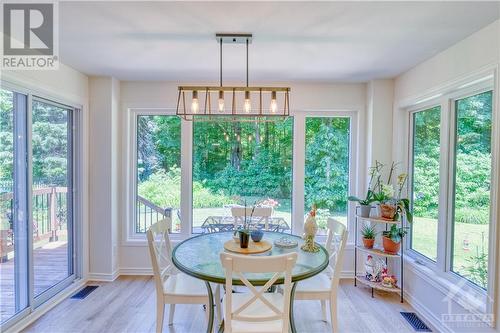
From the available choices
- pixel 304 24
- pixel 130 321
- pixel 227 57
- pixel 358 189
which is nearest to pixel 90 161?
pixel 130 321

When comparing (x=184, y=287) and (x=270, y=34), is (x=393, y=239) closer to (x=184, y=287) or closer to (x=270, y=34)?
(x=184, y=287)

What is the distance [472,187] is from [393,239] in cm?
100

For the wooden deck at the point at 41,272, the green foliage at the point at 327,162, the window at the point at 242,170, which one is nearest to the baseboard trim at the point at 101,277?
the wooden deck at the point at 41,272

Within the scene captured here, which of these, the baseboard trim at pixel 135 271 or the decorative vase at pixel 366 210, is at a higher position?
the decorative vase at pixel 366 210

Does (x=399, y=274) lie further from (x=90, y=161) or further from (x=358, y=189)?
(x=90, y=161)

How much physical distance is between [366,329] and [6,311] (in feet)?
10.4

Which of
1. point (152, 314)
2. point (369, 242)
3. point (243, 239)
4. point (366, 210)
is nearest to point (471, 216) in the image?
point (366, 210)

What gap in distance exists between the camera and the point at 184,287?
2.27 meters

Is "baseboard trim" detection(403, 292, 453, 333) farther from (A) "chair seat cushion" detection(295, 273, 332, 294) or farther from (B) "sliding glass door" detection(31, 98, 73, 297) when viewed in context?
(B) "sliding glass door" detection(31, 98, 73, 297)

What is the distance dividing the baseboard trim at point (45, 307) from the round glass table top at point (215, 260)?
5.23ft

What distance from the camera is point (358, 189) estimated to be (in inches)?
148

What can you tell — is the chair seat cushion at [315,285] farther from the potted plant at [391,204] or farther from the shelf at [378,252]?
the potted plant at [391,204]

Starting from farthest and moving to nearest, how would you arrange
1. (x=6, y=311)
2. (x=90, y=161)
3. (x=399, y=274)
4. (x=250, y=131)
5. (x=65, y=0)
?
1. (x=250, y=131)
2. (x=90, y=161)
3. (x=399, y=274)
4. (x=6, y=311)
5. (x=65, y=0)

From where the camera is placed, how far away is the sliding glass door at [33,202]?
245 centimetres
